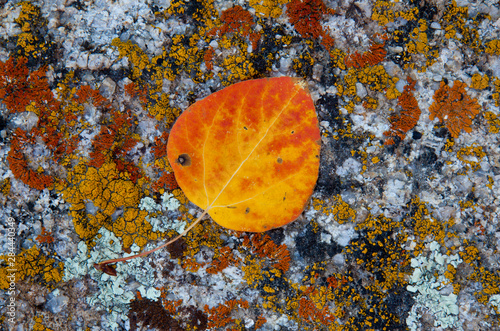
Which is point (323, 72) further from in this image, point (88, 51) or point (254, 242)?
point (88, 51)

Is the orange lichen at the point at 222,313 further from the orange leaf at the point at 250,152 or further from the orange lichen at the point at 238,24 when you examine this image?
the orange lichen at the point at 238,24

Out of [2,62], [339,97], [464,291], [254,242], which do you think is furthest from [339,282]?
[2,62]

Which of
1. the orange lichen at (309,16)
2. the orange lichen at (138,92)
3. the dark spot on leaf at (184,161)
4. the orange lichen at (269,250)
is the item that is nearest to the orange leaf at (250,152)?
the dark spot on leaf at (184,161)

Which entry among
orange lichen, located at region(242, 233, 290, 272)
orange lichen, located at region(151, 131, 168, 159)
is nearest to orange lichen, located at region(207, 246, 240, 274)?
orange lichen, located at region(242, 233, 290, 272)

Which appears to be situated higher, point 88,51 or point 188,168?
point 88,51

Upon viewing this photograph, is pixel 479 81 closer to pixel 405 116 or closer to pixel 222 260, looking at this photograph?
pixel 405 116
